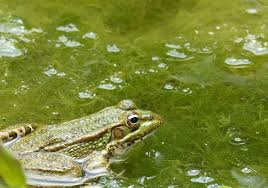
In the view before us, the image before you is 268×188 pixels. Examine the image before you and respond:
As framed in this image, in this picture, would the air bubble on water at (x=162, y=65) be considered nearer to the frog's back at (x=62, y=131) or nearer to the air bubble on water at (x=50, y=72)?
the air bubble on water at (x=50, y=72)

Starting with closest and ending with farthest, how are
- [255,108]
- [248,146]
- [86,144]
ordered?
[86,144] < [248,146] < [255,108]

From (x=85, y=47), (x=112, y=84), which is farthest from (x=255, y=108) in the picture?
(x=85, y=47)

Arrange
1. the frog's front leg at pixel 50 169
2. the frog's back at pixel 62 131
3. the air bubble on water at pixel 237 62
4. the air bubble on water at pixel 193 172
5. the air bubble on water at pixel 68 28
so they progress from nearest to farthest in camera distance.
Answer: the frog's front leg at pixel 50 169 < the frog's back at pixel 62 131 < the air bubble on water at pixel 193 172 < the air bubble on water at pixel 237 62 < the air bubble on water at pixel 68 28

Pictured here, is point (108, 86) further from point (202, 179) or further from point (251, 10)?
point (251, 10)

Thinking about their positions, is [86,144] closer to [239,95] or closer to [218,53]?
[239,95]

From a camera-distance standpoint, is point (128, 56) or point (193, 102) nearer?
point (193, 102)

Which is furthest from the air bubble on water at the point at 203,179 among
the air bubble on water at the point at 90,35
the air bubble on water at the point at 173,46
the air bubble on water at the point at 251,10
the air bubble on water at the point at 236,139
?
the air bubble on water at the point at 251,10

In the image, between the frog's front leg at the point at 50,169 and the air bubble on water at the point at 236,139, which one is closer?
the frog's front leg at the point at 50,169
